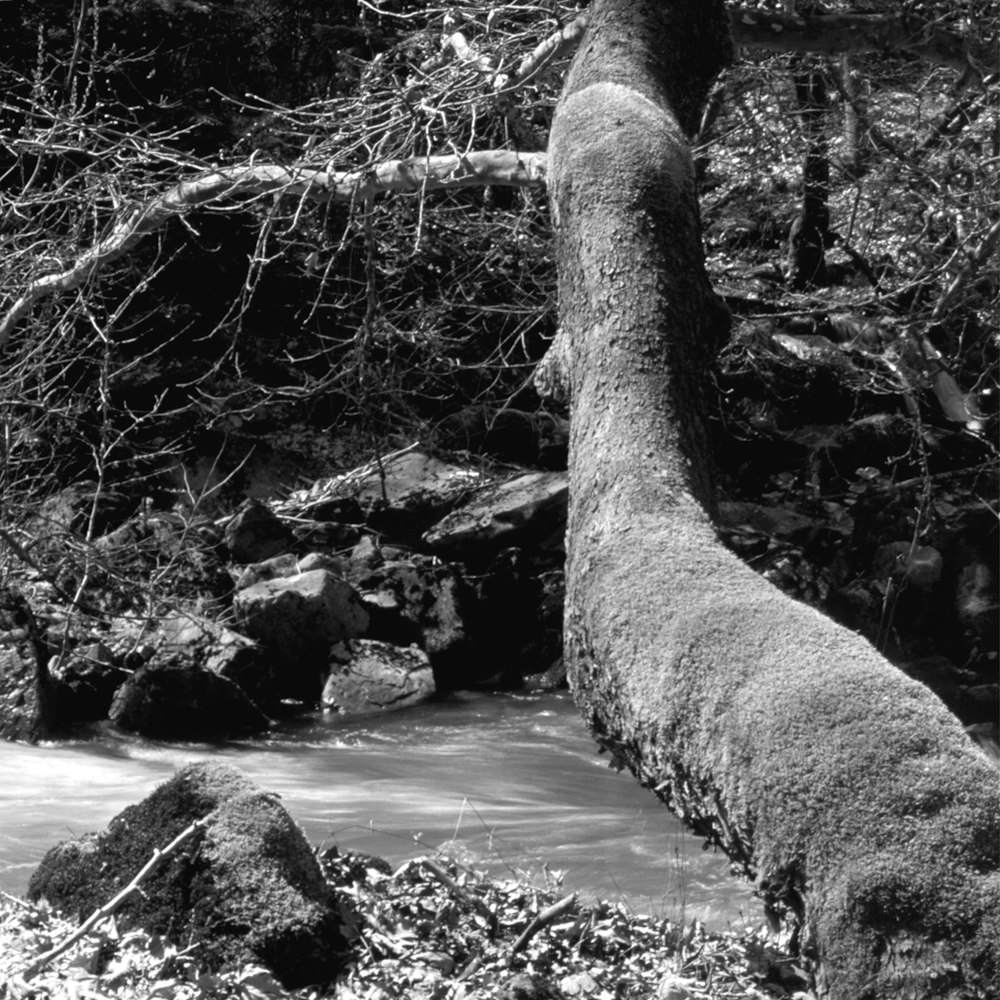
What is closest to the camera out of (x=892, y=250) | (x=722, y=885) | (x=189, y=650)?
(x=722, y=885)

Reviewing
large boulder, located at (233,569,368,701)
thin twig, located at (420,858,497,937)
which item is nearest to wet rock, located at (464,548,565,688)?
large boulder, located at (233,569,368,701)

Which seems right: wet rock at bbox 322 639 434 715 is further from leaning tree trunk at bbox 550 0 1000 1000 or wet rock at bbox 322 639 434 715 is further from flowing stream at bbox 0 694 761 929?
leaning tree trunk at bbox 550 0 1000 1000

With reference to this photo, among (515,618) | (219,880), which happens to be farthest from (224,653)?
(219,880)

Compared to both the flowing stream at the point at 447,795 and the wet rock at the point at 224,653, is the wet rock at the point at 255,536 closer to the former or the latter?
the wet rock at the point at 224,653

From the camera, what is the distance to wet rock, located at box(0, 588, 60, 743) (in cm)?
786

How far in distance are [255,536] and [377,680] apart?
1954mm

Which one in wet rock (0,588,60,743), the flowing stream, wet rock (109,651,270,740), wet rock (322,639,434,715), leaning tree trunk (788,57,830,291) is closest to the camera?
the flowing stream

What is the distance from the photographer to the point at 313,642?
30.2ft

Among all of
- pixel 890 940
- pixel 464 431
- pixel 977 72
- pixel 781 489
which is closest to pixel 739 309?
pixel 781 489

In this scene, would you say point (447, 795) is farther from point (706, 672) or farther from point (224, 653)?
point (706, 672)

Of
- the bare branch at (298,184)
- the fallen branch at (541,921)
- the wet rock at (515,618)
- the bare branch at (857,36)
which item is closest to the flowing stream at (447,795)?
the wet rock at (515,618)

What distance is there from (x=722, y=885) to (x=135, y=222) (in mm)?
3711

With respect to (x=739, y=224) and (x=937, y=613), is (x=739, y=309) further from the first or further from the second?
(x=937, y=613)

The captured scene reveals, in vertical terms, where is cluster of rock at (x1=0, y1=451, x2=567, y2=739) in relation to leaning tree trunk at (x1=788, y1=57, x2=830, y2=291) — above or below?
below
